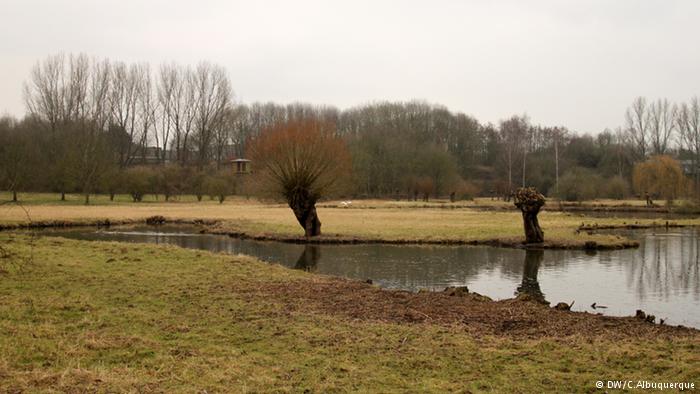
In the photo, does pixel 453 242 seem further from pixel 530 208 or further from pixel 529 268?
pixel 529 268

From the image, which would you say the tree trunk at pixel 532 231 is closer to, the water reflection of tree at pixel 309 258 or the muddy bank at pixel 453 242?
the muddy bank at pixel 453 242

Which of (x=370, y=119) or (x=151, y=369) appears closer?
(x=151, y=369)

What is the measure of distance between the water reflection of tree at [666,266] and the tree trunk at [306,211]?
17.0 m

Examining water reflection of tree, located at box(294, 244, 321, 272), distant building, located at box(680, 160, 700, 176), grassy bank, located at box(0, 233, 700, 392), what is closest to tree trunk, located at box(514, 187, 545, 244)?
water reflection of tree, located at box(294, 244, 321, 272)

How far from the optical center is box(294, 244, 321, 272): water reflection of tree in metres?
23.5

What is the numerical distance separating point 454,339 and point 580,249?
21897 mm

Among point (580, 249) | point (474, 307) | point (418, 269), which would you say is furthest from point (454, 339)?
point (580, 249)

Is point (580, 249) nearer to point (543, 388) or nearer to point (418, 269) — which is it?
point (418, 269)

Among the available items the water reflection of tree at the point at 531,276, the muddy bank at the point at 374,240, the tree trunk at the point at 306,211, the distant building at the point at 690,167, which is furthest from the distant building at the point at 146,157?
the distant building at the point at 690,167

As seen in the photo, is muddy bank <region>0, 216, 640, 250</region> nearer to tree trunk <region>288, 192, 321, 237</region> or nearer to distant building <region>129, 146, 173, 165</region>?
tree trunk <region>288, 192, 321, 237</region>

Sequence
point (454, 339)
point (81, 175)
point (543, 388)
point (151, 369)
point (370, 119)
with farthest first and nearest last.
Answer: point (370, 119), point (81, 175), point (454, 339), point (151, 369), point (543, 388)

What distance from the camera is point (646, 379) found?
7836mm

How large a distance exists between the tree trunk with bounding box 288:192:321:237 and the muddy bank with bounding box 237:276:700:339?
17516mm

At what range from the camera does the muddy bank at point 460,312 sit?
11.2 metres
